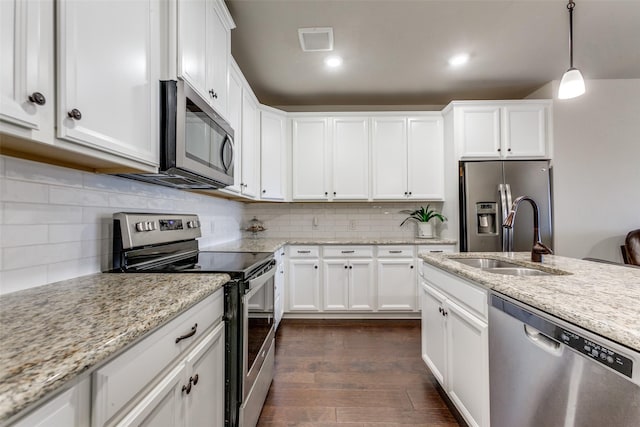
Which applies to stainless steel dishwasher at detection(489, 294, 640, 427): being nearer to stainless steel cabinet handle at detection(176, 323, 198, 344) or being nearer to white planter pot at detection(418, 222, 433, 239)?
stainless steel cabinet handle at detection(176, 323, 198, 344)

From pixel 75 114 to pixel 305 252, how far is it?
97.5 inches

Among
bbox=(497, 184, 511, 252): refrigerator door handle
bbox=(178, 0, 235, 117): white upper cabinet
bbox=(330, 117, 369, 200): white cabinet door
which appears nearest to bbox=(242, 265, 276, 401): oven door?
bbox=(178, 0, 235, 117): white upper cabinet

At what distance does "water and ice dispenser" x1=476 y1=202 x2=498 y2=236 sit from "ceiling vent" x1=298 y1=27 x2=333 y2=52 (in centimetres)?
216

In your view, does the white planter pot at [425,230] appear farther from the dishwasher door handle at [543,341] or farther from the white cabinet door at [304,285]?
the dishwasher door handle at [543,341]

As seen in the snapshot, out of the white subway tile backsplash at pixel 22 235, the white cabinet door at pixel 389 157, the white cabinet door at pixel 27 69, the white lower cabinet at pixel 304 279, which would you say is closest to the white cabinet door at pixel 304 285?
the white lower cabinet at pixel 304 279

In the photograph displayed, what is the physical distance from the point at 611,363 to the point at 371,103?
11.2ft

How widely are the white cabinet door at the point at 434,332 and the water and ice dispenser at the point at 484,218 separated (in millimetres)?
1357

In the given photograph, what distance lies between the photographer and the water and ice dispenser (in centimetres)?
288

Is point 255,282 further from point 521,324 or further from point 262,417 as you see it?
point 521,324

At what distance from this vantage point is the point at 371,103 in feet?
11.8

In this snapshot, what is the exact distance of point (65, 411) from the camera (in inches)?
19.3

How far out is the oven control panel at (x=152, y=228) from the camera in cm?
124

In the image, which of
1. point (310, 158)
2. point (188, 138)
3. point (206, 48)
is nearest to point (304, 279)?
point (310, 158)

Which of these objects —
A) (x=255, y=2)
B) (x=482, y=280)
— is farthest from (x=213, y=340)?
(x=255, y=2)
